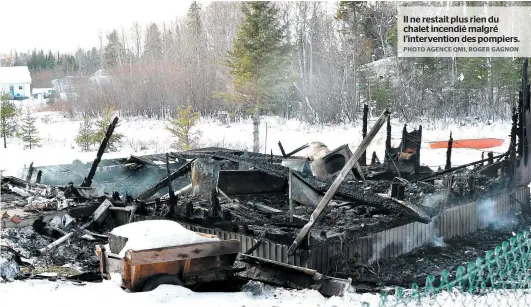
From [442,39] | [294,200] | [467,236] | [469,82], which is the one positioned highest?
[442,39]

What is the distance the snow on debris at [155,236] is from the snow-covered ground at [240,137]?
1866 cm

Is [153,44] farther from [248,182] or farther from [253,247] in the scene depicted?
[253,247]

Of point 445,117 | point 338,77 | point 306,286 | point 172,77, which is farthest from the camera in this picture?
point 172,77

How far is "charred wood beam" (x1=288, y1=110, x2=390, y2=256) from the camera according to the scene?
26.8 ft

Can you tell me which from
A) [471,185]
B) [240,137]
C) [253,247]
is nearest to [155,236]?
[253,247]

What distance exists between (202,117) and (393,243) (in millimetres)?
33402

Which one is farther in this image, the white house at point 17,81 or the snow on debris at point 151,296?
the white house at point 17,81

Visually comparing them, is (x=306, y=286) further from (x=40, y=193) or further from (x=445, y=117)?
(x=445, y=117)

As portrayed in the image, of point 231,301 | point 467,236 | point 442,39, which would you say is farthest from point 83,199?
point 442,39

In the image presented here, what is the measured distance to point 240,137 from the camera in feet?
119

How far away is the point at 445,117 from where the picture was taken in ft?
126

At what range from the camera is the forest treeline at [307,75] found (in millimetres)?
32281

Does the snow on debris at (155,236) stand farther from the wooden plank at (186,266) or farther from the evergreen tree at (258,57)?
the evergreen tree at (258,57)

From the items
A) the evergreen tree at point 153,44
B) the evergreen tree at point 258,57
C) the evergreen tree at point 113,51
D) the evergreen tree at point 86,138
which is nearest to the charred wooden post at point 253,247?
the evergreen tree at point 86,138
